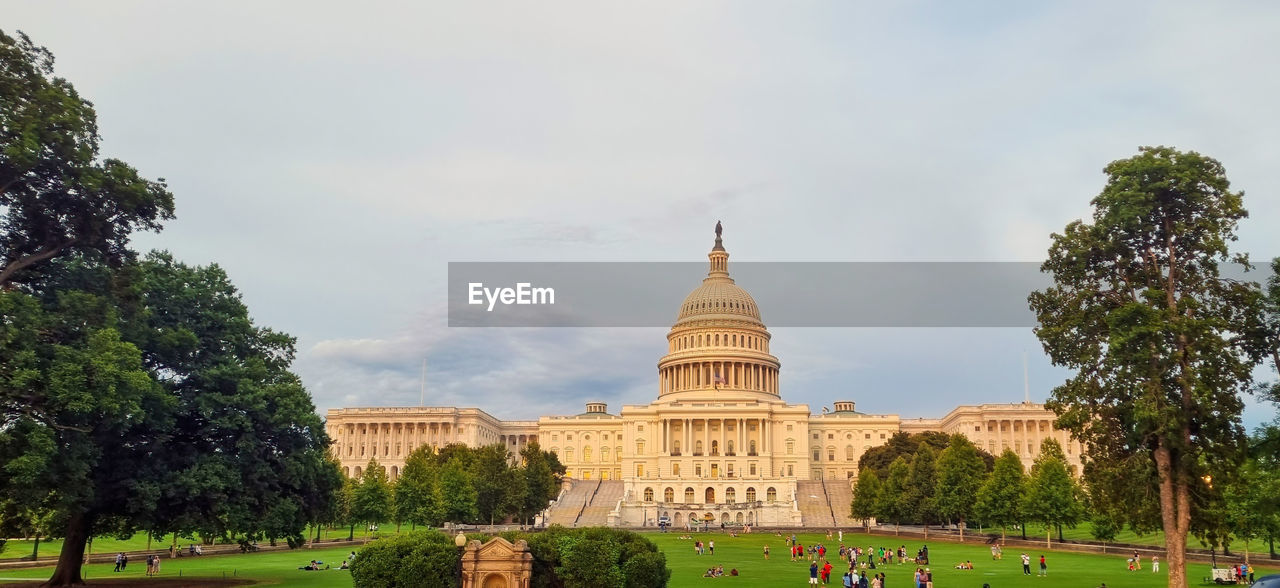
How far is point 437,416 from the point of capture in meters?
166

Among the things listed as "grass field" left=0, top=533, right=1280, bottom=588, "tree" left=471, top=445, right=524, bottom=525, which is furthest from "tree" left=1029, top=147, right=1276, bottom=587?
"tree" left=471, top=445, right=524, bottom=525

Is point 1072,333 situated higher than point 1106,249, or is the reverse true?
point 1106,249

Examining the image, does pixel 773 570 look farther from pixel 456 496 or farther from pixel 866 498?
pixel 866 498

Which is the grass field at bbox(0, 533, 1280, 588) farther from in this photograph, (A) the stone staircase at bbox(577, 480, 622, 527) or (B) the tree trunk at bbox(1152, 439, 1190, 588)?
(A) the stone staircase at bbox(577, 480, 622, 527)

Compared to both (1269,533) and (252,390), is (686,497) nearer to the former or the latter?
(1269,533)

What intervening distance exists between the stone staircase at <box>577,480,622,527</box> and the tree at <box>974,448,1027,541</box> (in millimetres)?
41443

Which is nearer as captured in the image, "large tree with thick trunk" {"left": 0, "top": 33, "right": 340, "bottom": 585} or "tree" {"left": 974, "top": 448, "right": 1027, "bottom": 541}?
"large tree with thick trunk" {"left": 0, "top": 33, "right": 340, "bottom": 585}

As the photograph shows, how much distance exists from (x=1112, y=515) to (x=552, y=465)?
10288 cm

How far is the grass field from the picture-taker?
42.8 meters

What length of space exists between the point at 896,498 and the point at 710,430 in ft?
215

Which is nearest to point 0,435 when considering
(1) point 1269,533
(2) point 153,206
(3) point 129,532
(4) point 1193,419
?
(2) point 153,206

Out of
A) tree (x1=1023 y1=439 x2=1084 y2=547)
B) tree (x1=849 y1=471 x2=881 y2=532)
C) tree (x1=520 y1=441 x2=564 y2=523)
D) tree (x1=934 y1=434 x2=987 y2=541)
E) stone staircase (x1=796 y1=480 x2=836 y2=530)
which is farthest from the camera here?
stone staircase (x1=796 y1=480 x2=836 y2=530)

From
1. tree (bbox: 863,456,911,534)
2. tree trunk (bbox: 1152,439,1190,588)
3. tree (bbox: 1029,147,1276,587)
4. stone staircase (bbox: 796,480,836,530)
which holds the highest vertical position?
tree (bbox: 1029,147,1276,587)

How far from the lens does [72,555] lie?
131 feet
